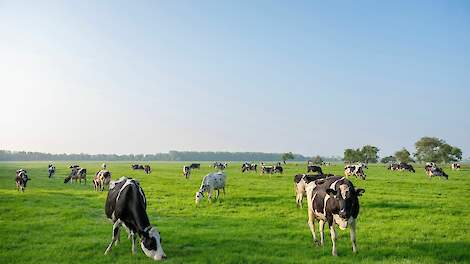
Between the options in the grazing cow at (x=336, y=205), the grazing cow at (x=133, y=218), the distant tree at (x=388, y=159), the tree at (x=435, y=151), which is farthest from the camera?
the distant tree at (x=388, y=159)

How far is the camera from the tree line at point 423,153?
134 metres

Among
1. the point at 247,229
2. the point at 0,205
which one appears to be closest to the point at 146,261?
the point at 247,229

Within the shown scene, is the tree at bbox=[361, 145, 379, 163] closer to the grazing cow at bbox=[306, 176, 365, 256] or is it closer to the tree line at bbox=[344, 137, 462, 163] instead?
the tree line at bbox=[344, 137, 462, 163]

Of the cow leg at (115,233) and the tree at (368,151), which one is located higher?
the tree at (368,151)

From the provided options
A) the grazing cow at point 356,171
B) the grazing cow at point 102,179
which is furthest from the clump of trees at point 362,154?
the grazing cow at point 102,179

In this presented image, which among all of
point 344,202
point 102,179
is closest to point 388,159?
point 102,179

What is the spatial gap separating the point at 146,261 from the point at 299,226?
7697 millimetres

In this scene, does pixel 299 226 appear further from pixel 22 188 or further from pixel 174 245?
pixel 22 188

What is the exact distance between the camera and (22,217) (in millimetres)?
21203

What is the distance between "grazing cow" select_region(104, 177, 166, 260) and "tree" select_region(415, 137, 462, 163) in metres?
139

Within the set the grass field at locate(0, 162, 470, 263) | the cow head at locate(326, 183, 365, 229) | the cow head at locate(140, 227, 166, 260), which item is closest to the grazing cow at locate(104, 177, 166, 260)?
the cow head at locate(140, 227, 166, 260)

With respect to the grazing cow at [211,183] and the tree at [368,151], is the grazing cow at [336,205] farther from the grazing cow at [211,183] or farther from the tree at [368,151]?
the tree at [368,151]

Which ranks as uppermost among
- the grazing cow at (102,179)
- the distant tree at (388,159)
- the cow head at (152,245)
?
the distant tree at (388,159)

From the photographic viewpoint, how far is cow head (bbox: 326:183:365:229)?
12.1 meters
